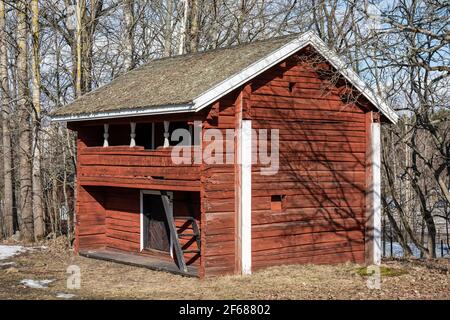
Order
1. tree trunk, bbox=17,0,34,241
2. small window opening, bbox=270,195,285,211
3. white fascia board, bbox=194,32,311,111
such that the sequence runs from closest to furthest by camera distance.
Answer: white fascia board, bbox=194,32,311,111 → small window opening, bbox=270,195,285,211 → tree trunk, bbox=17,0,34,241

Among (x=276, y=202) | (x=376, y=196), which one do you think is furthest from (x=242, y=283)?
(x=376, y=196)

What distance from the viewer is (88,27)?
25.4 metres

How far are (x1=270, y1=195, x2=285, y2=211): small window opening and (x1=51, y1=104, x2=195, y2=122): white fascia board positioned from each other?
318 cm

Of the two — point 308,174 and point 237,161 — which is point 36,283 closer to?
point 237,161

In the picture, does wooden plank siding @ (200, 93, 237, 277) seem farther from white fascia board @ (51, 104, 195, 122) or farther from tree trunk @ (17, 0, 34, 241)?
tree trunk @ (17, 0, 34, 241)

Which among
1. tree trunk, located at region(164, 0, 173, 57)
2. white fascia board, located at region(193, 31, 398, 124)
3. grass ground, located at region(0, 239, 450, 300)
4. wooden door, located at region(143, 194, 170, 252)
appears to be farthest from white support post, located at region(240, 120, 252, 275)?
tree trunk, located at region(164, 0, 173, 57)

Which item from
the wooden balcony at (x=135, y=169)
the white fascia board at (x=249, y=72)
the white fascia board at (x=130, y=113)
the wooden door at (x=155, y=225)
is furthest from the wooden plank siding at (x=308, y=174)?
the wooden door at (x=155, y=225)

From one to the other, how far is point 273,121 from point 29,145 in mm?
12024

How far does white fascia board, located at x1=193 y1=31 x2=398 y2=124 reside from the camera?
13.9 m

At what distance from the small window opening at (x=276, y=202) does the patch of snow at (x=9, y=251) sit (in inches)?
317

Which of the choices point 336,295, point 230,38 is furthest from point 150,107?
point 230,38

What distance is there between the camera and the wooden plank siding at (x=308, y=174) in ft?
49.8

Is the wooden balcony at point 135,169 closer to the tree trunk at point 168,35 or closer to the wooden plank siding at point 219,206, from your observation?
the wooden plank siding at point 219,206

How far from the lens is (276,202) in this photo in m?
15.5
